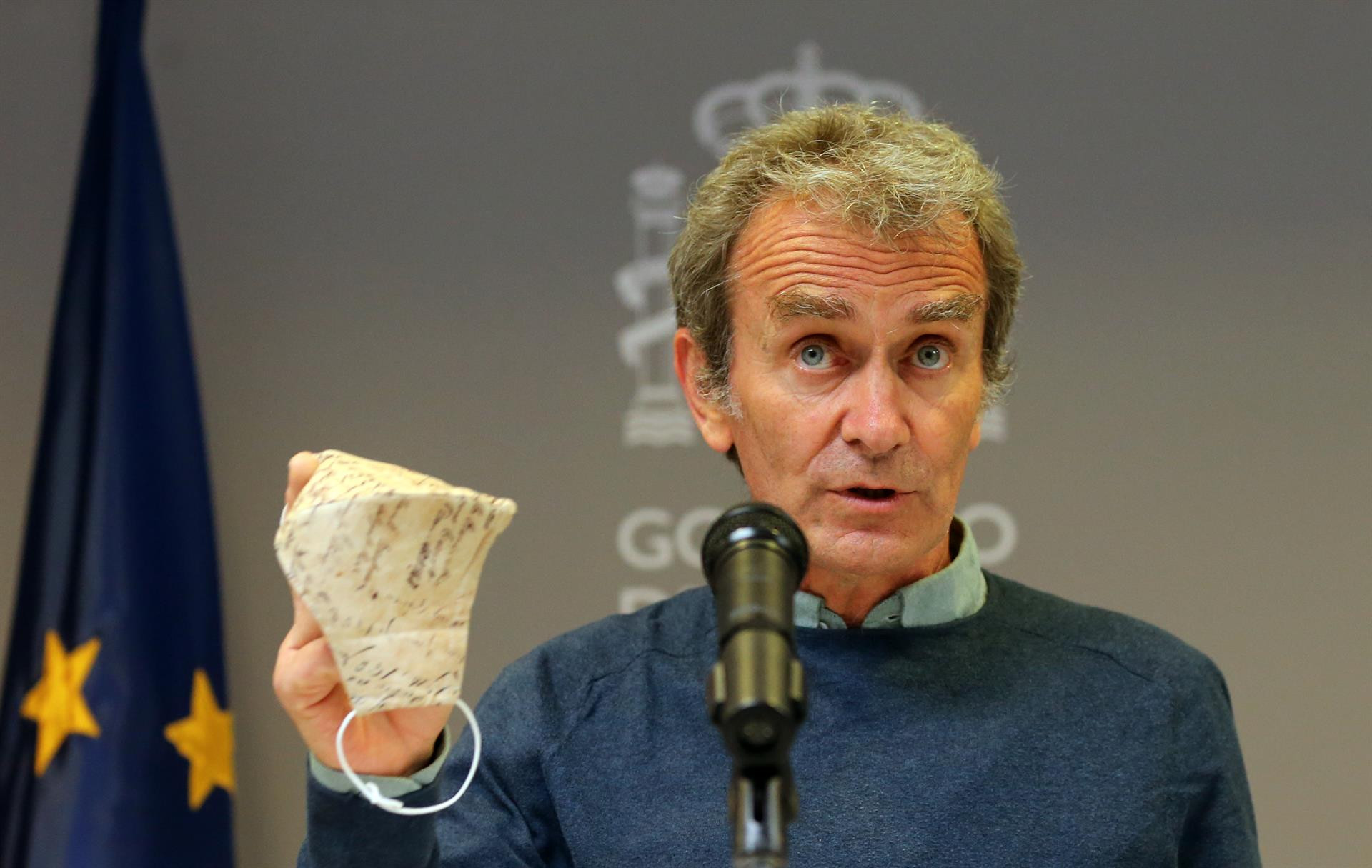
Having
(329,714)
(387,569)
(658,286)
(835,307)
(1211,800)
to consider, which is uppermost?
(658,286)

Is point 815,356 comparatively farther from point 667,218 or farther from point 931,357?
point 667,218

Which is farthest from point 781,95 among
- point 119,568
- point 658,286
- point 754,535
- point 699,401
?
point 754,535

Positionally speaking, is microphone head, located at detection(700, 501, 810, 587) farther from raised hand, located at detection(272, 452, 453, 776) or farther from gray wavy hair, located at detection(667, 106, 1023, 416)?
gray wavy hair, located at detection(667, 106, 1023, 416)

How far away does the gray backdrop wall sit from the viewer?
8.48ft

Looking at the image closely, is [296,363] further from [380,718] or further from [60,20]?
[380,718]

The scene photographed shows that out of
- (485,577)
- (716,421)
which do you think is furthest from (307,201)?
(716,421)

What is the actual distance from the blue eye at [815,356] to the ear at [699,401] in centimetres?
16

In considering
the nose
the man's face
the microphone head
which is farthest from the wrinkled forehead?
the microphone head

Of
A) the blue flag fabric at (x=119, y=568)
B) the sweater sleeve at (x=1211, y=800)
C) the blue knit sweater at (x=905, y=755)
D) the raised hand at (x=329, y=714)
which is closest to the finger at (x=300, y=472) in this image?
the raised hand at (x=329, y=714)

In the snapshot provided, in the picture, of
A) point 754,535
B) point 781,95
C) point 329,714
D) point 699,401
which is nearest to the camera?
point 754,535

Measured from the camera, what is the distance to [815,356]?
1.54 metres

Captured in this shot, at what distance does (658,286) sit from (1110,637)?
4.14 feet

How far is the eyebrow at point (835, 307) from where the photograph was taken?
4.93 ft

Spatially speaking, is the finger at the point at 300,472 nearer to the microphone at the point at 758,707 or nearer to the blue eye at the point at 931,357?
the microphone at the point at 758,707
